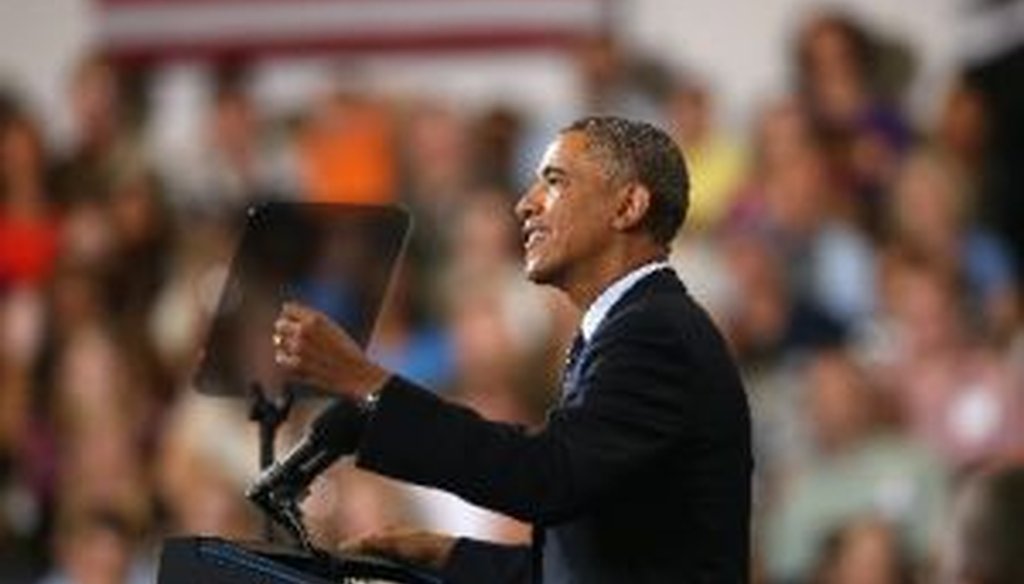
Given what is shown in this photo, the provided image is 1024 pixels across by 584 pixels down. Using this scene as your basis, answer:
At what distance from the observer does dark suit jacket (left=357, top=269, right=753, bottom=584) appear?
122 inches

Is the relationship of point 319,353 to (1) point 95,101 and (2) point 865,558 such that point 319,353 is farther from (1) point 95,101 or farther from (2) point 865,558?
(1) point 95,101

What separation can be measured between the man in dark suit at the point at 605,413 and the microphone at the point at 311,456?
3 centimetres

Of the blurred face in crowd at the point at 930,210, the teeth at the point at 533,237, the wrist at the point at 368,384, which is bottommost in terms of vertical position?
the wrist at the point at 368,384

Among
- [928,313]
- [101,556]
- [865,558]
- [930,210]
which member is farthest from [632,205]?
[930,210]

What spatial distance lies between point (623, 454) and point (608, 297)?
0.81 ft

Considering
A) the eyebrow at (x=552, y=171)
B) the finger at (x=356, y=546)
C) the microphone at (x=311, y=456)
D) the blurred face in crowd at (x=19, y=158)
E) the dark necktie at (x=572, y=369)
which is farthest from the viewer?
the blurred face in crowd at (x=19, y=158)

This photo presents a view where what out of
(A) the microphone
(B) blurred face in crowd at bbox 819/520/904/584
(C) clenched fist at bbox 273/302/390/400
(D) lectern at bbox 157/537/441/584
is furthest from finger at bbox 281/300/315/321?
(B) blurred face in crowd at bbox 819/520/904/584

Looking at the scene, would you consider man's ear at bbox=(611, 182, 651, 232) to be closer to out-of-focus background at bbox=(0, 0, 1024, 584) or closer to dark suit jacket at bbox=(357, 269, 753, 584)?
dark suit jacket at bbox=(357, 269, 753, 584)

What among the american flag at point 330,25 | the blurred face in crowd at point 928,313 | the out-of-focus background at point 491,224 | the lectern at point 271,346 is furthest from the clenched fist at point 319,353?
the american flag at point 330,25

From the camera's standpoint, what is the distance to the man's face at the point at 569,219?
10.9 ft

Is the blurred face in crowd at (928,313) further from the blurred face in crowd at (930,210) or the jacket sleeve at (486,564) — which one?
the jacket sleeve at (486,564)

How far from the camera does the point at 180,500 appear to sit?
6883 mm

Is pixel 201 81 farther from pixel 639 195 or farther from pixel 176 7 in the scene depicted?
pixel 639 195

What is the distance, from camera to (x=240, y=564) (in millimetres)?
3219
